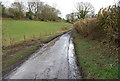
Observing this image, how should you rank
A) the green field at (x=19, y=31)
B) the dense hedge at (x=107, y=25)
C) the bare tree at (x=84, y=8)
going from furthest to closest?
the bare tree at (x=84, y=8) → the green field at (x=19, y=31) → the dense hedge at (x=107, y=25)

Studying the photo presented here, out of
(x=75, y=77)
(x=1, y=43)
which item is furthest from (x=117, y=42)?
(x=1, y=43)

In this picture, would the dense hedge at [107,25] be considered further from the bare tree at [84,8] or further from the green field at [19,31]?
the bare tree at [84,8]

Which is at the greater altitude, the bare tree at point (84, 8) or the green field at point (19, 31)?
the bare tree at point (84, 8)

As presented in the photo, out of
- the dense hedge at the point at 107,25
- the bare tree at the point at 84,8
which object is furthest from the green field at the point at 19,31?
the bare tree at the point at 84,8

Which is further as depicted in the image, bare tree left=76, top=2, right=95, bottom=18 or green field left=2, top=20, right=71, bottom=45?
bare tree left=76, top=2, right=95, bottom=18

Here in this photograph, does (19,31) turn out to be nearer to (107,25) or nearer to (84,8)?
(107,25)

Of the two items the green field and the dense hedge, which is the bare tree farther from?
the dense hedge

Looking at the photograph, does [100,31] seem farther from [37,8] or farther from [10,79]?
[37,8]

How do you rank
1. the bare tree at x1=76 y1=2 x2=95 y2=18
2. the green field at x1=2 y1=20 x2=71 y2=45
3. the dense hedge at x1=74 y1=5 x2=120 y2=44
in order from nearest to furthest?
the dense hedge at x1=74 y1=5 x2=120 y2=44 < the green field at x1=2 y1=20 x2=71 y2=45 < the bare tree at x1=76 y1=2 x2=95 y2=18

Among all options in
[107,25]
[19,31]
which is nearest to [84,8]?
[19,31]

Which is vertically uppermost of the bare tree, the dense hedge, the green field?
the bare tree

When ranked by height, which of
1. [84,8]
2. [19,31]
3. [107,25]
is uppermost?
[84,8]

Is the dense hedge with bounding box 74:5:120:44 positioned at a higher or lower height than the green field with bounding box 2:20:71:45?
higher

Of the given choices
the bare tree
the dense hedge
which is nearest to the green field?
the dense hedge
